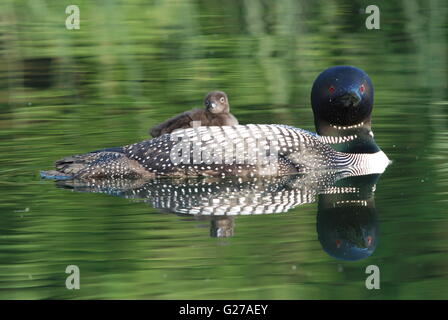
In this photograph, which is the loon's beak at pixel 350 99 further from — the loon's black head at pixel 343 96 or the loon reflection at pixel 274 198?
the loon reflection at pixel 274 198

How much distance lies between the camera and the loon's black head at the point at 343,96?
8.64 m

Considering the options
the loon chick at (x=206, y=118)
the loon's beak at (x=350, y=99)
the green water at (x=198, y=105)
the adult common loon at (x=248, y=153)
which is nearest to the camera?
the green water at (x=198, y=105)

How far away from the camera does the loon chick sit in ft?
31.7

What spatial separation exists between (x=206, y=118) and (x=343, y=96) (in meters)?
1.51

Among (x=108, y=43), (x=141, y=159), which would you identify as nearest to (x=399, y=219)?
(x=141, y=159)

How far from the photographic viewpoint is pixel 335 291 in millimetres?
5965

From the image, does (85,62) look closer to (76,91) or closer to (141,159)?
(76,91)

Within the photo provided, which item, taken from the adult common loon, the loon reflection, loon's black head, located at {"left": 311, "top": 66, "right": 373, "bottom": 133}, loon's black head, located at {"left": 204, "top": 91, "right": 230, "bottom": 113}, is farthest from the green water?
loon's black head, located at {"left": 204, "top": 91, "right": 230, "bottom": 113}

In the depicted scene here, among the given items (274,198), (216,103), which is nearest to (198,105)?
(216,103)

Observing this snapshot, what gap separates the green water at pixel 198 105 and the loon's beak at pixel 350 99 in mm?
562

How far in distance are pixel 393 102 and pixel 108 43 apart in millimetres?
5123

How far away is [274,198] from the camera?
7.91 meters

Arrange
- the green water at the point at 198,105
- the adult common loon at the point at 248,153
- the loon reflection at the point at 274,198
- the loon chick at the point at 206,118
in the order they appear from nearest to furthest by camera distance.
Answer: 1. the green water at the point at 198,105
2. the loon reflection at the point at 274,198
3. the adult common loon at the point at 248,153
4. the loon chick at the point at 206,118

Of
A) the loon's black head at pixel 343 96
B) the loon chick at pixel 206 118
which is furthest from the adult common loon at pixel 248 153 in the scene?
the loon chick at pixel 206 118
